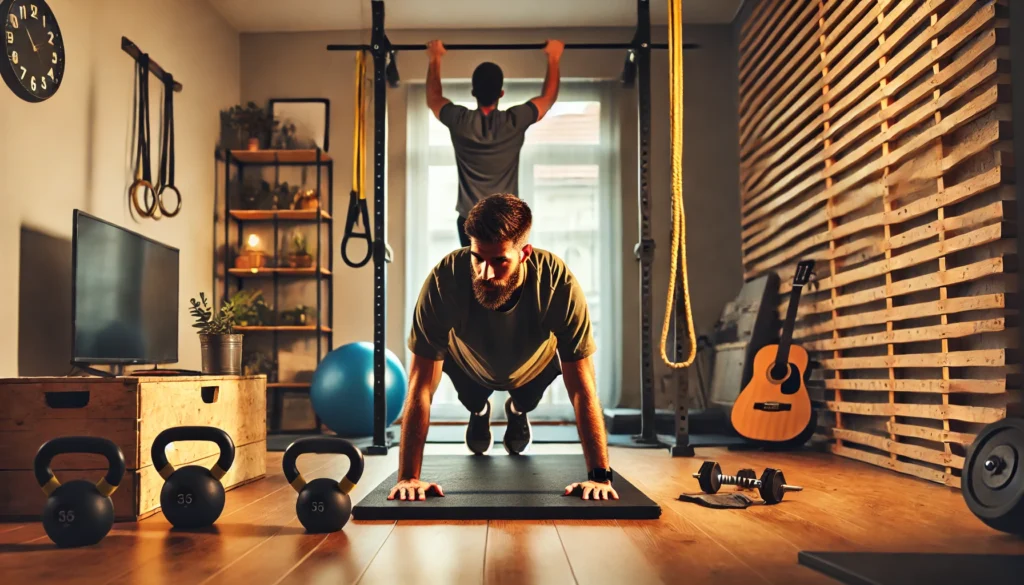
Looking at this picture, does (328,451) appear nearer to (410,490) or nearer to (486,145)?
(410,490)

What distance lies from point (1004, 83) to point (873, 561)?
1887 mm

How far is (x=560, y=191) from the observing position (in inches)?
265

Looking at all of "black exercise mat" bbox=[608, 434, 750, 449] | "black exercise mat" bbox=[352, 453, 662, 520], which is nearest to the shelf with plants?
"black exercise mat" bbox=[608, 434, 750, 449]

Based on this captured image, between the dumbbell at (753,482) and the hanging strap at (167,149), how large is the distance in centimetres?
361

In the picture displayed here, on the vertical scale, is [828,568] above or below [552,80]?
below

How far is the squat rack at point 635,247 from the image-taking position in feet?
14.3

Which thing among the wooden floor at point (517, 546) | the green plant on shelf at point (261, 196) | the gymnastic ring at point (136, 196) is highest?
the green plant on shelf at point (261, 196)

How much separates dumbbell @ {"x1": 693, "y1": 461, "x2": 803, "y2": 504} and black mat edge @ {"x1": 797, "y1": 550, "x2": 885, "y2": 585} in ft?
2.37

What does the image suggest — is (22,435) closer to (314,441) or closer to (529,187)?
(314,441)

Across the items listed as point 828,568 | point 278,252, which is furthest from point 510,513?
point 278,252

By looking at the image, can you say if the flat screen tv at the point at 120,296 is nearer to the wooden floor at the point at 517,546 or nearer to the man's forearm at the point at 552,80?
the wooden floor at the point at 517,546

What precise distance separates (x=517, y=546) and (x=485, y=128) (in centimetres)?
269

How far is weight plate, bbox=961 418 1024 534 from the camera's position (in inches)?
82.0

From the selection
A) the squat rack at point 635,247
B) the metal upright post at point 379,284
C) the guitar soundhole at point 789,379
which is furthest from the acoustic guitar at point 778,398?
the metal upright post at point 379,284
